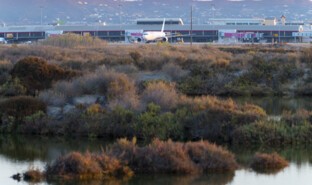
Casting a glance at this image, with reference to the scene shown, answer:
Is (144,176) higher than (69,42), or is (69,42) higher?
(69,42)

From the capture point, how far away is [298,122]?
31234mm

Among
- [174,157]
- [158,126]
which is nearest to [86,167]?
[174,157]

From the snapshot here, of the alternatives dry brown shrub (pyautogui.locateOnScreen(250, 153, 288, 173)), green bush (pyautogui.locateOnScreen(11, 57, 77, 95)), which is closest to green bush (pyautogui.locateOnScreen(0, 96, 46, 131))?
green bush (pyautogui.locateOnScreen(11, 57, 77, 95))

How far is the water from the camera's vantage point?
944 inches

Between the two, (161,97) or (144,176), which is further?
(161,97)

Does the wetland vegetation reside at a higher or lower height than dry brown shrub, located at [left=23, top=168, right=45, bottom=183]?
higher

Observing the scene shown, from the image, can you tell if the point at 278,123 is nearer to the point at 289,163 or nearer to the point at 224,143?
the point at 224,143

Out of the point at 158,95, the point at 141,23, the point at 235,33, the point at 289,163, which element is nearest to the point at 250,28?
the point at 235,33

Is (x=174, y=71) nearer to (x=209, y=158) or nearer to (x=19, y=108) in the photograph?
(x=19, y=108)

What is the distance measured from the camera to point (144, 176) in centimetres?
2448

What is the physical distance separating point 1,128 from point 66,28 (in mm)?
90105

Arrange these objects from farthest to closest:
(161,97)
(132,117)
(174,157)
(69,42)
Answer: (69,42), (161,97), (132,117), (174,157)

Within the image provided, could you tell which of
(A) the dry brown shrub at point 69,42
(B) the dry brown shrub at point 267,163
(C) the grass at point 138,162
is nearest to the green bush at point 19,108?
(C) the grass at point 138,162

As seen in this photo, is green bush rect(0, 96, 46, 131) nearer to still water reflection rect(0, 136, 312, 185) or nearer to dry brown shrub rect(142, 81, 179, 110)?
still water reflection rect(0, 136, 312, 185)
